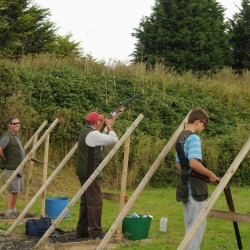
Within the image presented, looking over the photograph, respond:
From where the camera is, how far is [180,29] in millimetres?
31375

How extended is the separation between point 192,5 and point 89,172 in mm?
24758

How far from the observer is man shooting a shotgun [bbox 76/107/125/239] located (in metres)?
8.63

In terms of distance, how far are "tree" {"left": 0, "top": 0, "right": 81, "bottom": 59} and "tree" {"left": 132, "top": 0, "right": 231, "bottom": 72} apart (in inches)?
212

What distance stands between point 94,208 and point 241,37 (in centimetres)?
2835

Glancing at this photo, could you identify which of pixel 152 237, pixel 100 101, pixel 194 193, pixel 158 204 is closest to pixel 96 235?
pixel 152 237

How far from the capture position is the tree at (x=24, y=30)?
1106 inches

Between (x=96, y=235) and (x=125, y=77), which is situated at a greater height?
(x=125, y=77)

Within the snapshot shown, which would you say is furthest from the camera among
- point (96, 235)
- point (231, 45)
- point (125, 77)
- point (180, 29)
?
point (231, 45)

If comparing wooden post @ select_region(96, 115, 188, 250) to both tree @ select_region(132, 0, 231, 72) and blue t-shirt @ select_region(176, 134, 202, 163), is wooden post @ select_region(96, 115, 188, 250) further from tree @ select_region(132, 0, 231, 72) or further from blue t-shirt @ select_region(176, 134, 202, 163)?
tree @ select_region(132, 0, 231, 72)

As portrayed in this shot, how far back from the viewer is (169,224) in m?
10.4

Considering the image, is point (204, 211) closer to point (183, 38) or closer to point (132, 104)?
point (132, 104)

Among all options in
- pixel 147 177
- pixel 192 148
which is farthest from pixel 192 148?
pixel 147 177

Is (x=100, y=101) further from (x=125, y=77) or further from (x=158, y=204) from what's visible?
(x=158, y=204)

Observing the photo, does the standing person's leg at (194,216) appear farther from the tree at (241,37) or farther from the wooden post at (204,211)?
the tree at (241,37)
